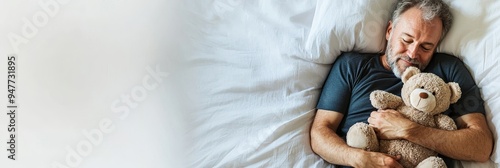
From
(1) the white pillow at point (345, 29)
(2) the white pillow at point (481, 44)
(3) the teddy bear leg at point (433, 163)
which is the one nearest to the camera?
(3) the teddy bear leg at point (433, 163)

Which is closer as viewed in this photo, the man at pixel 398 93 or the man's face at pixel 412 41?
the man at pixel 398 93

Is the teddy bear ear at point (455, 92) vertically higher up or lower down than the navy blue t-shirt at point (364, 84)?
lower down

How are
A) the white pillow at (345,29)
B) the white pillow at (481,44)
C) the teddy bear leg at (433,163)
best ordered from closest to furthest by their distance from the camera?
the teddy bear leg at (433,163) → the white pillow at (481,44) → the white pillow at (345,29)

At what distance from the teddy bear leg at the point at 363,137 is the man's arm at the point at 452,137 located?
47 mm

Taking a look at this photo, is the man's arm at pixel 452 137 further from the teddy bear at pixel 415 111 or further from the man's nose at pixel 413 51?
the man's nose at pixel 413 51

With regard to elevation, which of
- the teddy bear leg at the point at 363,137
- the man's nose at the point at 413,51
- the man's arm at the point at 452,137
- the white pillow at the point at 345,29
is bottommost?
the man's arm at the point at 452,137

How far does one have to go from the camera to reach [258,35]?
5.01 feet

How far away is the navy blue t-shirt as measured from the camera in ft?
4.39

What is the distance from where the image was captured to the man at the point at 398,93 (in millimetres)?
1249

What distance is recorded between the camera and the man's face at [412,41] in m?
1.36

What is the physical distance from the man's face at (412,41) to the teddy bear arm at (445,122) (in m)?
0.17

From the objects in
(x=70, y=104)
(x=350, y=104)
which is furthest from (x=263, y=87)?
(x=70, y=104)

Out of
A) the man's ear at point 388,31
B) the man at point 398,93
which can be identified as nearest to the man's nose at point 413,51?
the man at point 398,93

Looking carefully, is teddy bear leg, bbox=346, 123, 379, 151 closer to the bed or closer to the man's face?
the bed
